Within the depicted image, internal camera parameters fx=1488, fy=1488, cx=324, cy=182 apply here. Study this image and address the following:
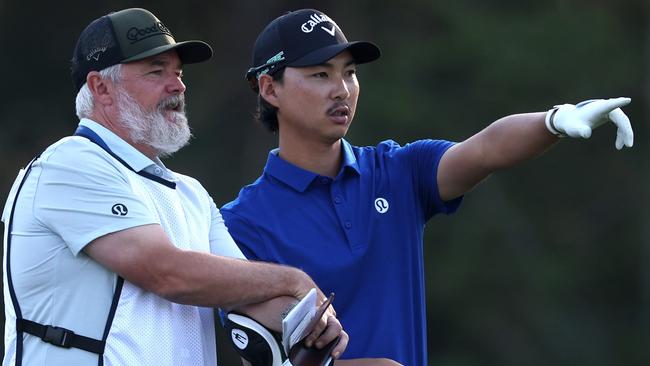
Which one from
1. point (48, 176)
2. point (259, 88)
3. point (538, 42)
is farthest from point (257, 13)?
point (48, 176)

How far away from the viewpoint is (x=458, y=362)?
16.8 metres

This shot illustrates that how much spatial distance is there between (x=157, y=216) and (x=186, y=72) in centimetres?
1329

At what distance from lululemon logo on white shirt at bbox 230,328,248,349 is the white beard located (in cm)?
62

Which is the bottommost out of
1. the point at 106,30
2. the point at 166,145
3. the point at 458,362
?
the point at 458,362

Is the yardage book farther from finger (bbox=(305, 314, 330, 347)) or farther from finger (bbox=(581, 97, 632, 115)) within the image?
finger (bbox=(581, 97, 632, 115))

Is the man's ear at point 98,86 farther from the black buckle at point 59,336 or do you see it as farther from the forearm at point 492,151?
the forearm at point 492,151

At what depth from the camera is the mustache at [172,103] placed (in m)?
4.61

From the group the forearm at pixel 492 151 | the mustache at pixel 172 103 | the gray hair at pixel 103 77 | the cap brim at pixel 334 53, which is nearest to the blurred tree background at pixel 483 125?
the cap brim at pixel 334 53

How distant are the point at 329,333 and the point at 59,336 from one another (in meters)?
0.78

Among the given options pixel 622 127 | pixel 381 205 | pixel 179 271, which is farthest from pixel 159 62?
pixel 622 127

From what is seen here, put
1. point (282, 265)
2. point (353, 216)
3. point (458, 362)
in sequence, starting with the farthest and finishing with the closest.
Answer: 1. point (458, 362)
2. point (353, 216)
3. point (282, 265)

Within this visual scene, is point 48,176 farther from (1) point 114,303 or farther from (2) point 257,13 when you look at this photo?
(2) point 257,13

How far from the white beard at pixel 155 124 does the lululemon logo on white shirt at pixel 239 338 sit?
2.03ft

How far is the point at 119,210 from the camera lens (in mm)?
4191
